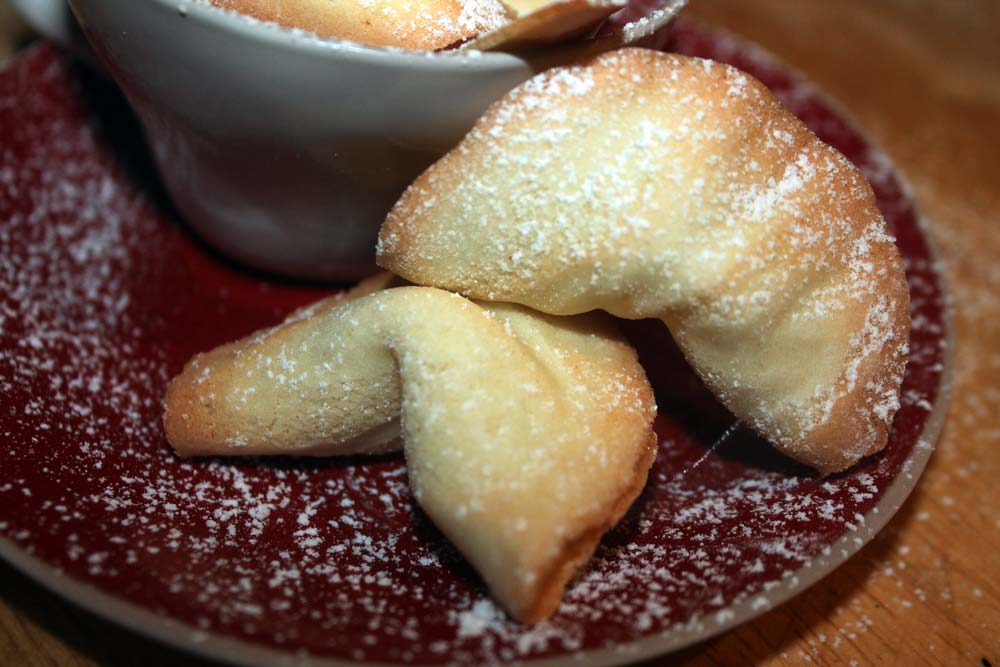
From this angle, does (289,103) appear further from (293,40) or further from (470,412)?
(470,412)

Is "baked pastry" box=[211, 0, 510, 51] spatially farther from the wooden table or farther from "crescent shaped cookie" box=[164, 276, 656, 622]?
the wooden table

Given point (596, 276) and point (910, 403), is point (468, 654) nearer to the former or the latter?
point (596, 276)

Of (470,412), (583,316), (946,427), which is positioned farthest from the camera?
(946,427)

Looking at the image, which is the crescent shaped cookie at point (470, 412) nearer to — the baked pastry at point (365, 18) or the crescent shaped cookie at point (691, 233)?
the crescent shaped cookie at point (691, 233)

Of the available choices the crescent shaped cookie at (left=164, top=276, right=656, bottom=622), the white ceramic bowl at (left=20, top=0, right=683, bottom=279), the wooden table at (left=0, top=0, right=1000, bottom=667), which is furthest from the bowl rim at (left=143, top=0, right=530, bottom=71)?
the wooden table at (left=0, top=0, right=1000, bottom=667)

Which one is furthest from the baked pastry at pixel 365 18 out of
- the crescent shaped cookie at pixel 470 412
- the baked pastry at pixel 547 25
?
the crescent shaped cookie at pixel 470 412

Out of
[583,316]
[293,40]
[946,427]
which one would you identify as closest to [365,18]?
[293,40]
